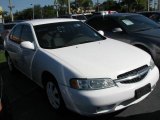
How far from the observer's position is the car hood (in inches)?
166

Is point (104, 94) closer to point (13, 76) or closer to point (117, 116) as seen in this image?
point (117, 116)

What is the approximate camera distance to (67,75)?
14.1 feet

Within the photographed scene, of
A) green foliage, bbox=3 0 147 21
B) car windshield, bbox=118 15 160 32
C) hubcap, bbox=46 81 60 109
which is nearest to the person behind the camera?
hubcap, bbox=46 81 60 109

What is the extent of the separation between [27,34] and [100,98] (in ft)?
8.81

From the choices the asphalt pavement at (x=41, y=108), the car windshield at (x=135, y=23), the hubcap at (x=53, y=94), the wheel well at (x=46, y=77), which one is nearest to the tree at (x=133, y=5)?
the car windshield at (x=135, y=23)

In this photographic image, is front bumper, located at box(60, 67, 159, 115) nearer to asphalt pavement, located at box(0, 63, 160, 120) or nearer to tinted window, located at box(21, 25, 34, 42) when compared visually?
asphalt pavement, located at box(0, 63, 160, 120)

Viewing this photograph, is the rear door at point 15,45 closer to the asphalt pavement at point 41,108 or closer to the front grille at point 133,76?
the asphalt pavement at point 41,108

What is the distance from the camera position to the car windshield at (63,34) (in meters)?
5.45

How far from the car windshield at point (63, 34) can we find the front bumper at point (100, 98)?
1.33 metres

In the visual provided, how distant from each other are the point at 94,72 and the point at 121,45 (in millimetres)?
1434

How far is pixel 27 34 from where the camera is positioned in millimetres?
6090

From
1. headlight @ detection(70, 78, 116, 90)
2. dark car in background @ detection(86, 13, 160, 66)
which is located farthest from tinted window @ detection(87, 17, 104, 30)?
headlight @ detection(70, 78, 116, 90)

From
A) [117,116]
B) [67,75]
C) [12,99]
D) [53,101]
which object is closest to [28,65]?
[12,99]

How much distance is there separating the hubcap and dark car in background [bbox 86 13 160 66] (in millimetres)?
2739
